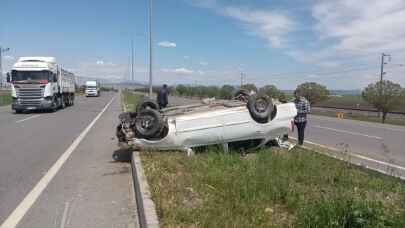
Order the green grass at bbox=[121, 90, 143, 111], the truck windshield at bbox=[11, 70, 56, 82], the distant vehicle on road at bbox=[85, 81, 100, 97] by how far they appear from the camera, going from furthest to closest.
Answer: the distant vehicle on road at bbox=[85, 81, 100, 97] → the green grass at bbox=[121, 90, 143, 111] → the truck windshield at bbox=[11, 70, 56, 82]

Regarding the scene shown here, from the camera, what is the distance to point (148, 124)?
→ 30.5 feet

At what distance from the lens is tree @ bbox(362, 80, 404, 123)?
3847 centimetres

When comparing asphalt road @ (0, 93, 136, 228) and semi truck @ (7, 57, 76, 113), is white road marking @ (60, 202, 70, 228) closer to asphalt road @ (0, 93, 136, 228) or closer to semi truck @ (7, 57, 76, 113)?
asphalt road @ (0, 93, 136, 228)

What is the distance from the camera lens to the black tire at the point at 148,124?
30.2 ft

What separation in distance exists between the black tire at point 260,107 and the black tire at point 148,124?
6.85ft

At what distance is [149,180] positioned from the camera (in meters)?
6.70

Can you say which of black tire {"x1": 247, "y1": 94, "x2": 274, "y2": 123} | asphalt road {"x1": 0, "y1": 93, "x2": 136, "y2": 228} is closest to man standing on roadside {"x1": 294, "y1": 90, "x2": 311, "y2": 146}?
black tire {"x1": 247, "y1": 94, "x2": 274, "y2": 123}

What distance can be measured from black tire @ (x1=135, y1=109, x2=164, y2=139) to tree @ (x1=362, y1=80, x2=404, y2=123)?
33.4 m

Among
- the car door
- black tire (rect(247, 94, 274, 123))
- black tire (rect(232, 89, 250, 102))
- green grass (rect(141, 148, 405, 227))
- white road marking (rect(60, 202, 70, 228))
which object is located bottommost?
white road marking (rect(60, 202, 70, 228))

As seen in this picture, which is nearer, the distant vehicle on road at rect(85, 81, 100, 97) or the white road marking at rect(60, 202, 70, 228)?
the white road marking at rect(60, 202, 70, 228)

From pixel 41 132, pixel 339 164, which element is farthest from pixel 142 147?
pixel 41 132

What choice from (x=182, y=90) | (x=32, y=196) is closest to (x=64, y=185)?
(x=32, y=196)

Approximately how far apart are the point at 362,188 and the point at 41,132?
487 inches

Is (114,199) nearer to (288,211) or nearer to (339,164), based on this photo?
(288,211)
